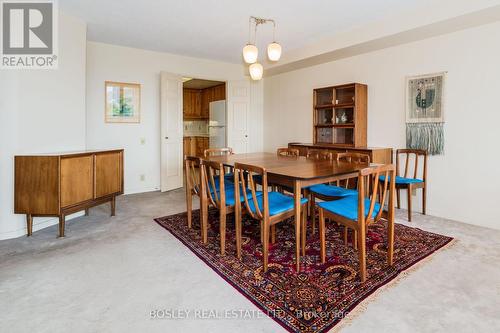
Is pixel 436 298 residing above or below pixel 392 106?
below

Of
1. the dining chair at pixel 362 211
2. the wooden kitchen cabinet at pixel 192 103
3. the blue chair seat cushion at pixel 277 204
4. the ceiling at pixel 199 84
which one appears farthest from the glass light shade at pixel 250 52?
the wooden kitchen cabinet at pixel 192 103

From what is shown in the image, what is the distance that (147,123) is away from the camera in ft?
17.7

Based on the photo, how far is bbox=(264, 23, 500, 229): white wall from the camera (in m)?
3.32

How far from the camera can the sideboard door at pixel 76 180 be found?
2.98 m

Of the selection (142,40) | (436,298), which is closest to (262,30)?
(142,40)

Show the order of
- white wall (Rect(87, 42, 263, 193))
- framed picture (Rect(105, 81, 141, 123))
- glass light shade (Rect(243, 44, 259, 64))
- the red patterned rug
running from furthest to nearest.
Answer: framed picture (Rect(105, 81, 141, 123)) < white wall (Rect(87, 42, 263, 193)) < glass light shade (Rect(243, 44, 259, 64)) < the red patterned rug

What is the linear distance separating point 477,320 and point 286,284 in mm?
1119

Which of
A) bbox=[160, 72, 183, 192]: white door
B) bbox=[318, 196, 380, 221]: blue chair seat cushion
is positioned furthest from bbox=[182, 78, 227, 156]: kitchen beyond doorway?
bbox=[318, 196, 380, 221]: blue chair seat cushion

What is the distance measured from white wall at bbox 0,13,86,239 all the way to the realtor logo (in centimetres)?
9

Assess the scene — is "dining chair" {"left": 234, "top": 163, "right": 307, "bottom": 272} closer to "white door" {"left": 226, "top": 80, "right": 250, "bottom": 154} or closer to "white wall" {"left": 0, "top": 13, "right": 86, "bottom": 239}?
"white wall" {"left": 0, "top": 13, "right": 86, "bottom": 239}

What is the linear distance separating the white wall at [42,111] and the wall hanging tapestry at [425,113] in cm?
433

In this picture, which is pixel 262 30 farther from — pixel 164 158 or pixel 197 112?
pixel 197 112

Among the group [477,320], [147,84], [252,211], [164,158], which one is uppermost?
[147,84]

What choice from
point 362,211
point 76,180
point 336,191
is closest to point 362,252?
point 362,211
